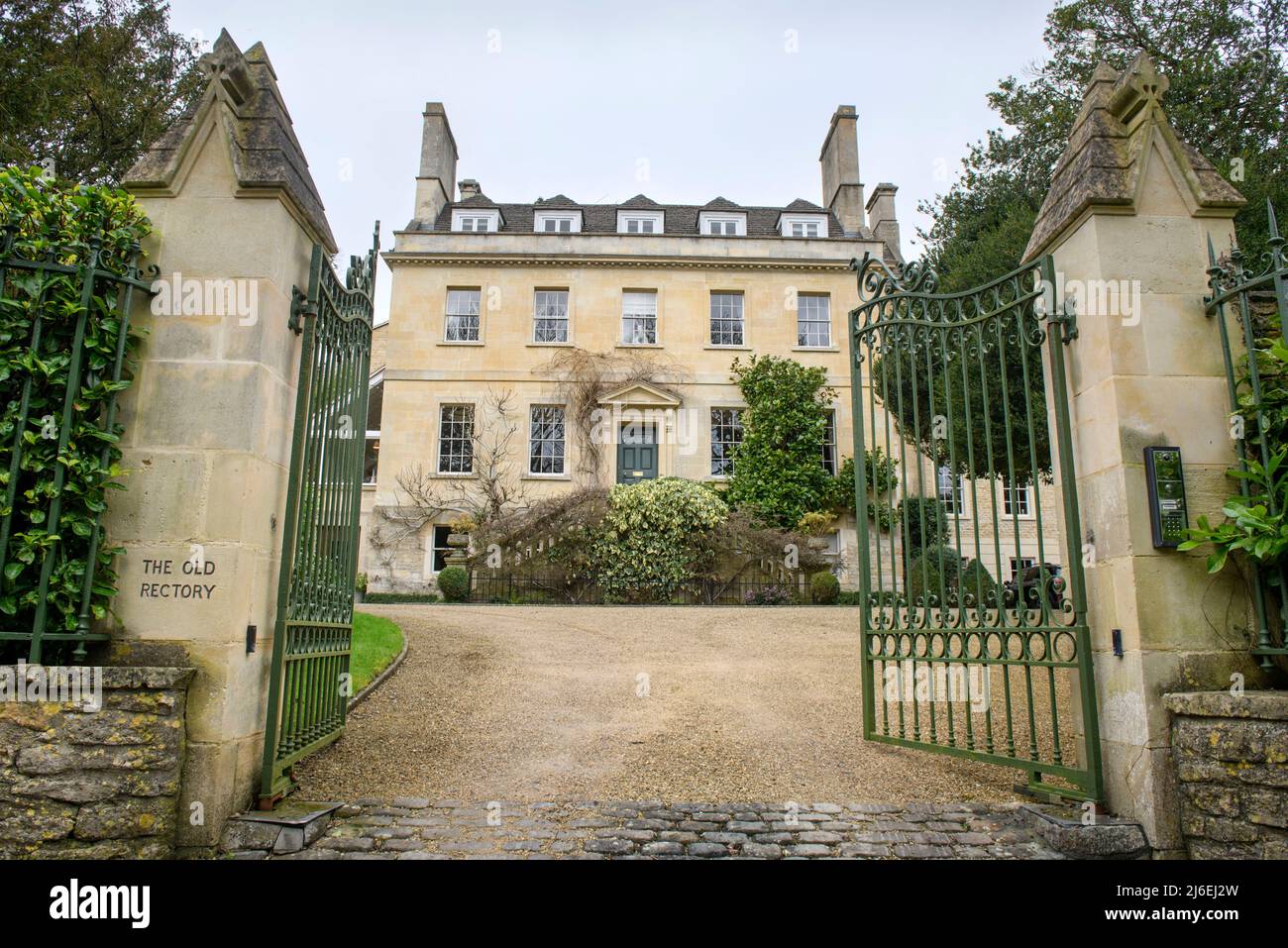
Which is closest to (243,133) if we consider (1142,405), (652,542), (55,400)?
(55,400)

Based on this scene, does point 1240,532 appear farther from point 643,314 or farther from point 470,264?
point 470,264

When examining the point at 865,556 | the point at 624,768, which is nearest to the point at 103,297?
the point at 624,768

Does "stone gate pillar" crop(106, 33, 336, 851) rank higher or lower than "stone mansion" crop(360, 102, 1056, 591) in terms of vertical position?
lower

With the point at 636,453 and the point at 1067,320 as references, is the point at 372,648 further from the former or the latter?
the point at 636,453

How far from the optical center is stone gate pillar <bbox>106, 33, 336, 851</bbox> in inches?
171

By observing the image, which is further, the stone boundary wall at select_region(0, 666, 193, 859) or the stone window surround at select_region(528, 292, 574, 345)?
the stone window surround at select_region(528, 292, 574, 345)

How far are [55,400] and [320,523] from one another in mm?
1571

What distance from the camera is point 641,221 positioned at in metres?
25.3

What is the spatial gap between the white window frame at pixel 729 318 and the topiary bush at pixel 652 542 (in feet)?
20.8

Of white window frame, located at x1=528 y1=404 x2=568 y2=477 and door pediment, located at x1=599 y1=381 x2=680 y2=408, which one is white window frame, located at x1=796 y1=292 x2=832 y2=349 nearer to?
door pediment, located at x1=599 y1=381 x2=680 y2=408

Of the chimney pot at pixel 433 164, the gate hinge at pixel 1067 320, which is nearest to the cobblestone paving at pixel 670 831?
the gate hinge at pixel 1067 320

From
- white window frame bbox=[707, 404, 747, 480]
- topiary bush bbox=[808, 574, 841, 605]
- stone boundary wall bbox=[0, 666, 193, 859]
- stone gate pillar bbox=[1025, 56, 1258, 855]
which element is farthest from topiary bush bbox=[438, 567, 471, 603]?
stone gate pillar bbox=[1025, 56, 1258, 855]

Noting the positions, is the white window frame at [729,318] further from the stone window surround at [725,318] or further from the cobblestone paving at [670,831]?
the cobblestone paving at [670,831]

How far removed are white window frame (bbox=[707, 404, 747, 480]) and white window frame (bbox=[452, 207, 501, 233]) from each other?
8.45m
